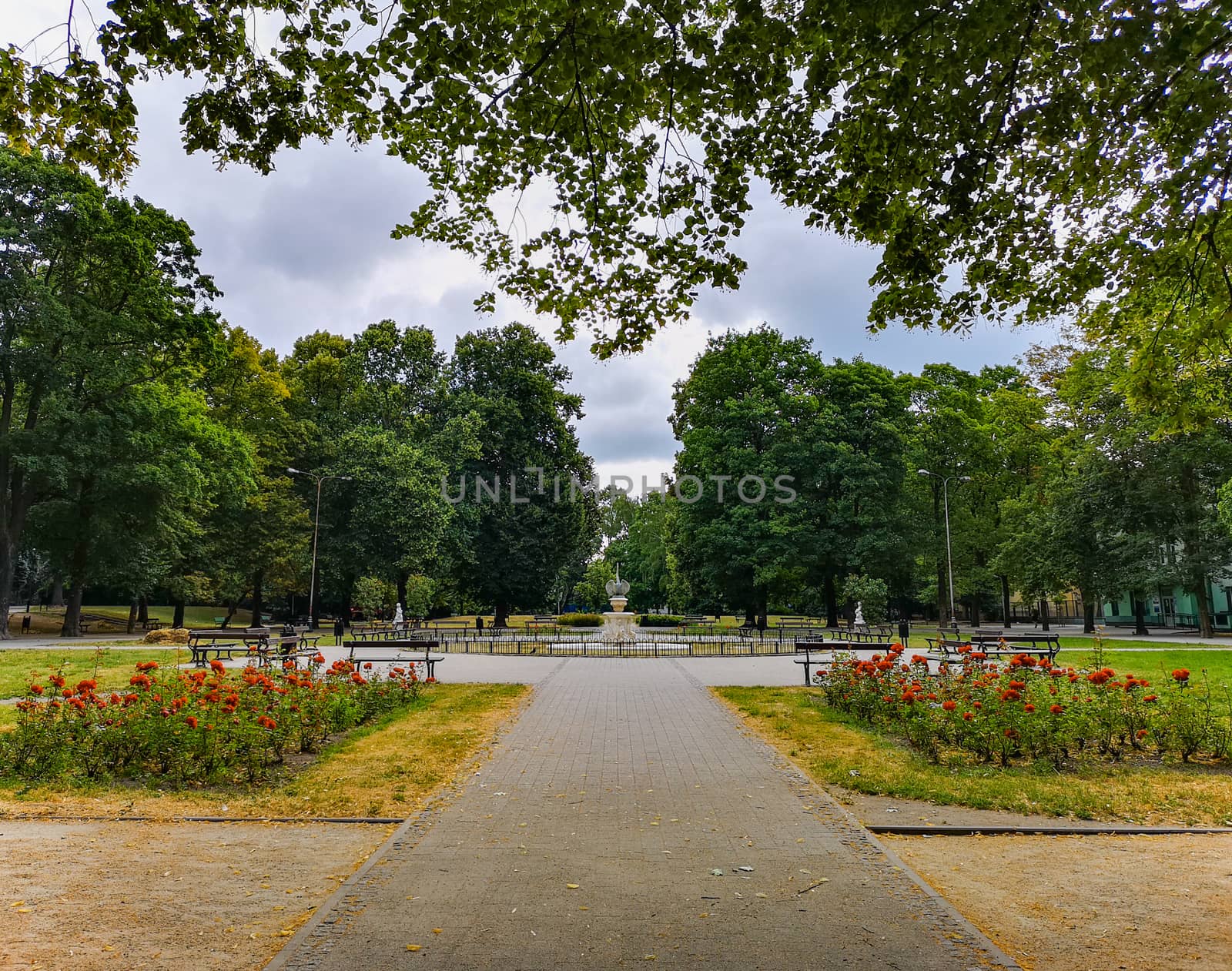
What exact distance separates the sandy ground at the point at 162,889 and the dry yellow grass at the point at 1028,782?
4621mm

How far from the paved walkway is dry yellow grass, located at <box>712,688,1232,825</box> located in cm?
81

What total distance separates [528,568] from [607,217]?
31.8 meters

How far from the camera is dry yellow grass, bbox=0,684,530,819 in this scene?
640 centimetres

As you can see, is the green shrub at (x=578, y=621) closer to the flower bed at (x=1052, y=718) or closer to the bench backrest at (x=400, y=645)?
the bench backrest at (x=400, y=645)

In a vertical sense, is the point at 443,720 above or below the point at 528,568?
below

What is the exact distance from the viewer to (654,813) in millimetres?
6305

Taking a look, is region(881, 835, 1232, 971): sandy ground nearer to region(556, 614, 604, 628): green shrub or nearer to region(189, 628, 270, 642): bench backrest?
region(189, 628, 270, 642): bench backrest

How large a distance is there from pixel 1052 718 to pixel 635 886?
554cm

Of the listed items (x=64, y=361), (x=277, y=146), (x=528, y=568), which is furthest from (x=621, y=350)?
(x=528, y=568)

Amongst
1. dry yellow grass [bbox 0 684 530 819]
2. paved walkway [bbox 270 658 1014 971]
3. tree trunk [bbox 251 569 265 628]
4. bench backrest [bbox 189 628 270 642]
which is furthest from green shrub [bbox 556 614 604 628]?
paved walkway [bbox 270 658 1014 971]

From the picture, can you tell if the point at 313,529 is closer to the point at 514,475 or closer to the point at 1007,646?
the point at 514,475

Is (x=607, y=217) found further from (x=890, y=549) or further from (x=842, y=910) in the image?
(x=890, y=549)

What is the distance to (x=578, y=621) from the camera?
43.4m

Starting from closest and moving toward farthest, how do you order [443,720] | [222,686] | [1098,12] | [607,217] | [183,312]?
1. [1098,12]
2. [607,217]
3. [222,686]
4. [443,720]
5. [183,312]
